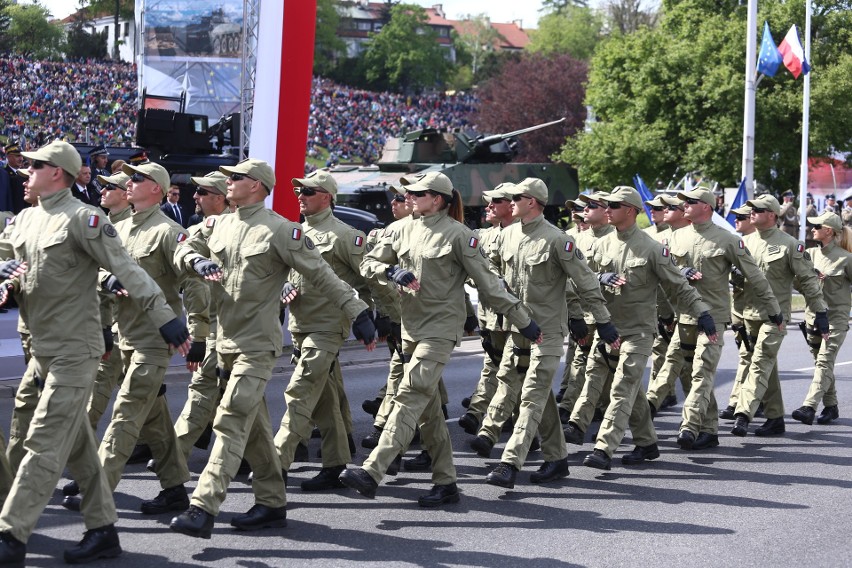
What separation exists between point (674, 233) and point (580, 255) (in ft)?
7.13

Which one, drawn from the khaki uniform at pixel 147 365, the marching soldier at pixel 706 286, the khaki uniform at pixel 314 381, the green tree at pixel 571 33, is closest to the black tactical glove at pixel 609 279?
the marching soldier at pixel 706 286

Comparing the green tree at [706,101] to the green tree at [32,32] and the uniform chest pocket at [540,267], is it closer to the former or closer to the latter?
the green tree at [32,32]

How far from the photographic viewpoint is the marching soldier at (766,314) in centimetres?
1014

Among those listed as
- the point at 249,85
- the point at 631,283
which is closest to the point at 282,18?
the point at 249,85

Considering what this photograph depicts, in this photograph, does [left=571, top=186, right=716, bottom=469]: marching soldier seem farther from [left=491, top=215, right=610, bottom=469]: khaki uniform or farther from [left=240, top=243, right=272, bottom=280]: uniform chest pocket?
[left=240, top=243, right=272, bottom=280]: uniform chest pocket

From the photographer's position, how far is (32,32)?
187 ft

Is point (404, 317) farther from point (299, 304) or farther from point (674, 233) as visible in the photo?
point (674, 233)

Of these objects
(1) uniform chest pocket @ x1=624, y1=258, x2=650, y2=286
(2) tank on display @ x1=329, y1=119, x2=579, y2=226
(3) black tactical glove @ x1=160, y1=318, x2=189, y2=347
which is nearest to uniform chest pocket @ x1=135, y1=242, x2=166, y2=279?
(3) black tactical glove @ x1=160, y1=318, x2=189, y2=347

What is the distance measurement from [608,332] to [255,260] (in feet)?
8.68

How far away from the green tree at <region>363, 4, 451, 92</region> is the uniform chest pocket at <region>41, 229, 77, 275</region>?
97.4m

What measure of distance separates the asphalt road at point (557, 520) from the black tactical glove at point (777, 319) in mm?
1013

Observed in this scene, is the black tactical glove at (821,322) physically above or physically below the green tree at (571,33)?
below

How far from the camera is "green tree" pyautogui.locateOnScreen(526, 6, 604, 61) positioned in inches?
4264

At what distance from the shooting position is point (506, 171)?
29406 mm
